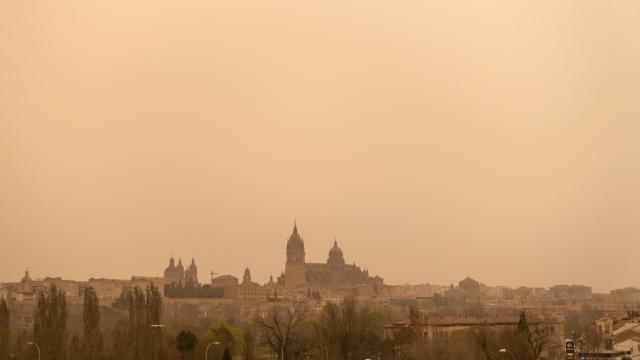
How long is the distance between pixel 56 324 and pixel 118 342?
3506 millimetres

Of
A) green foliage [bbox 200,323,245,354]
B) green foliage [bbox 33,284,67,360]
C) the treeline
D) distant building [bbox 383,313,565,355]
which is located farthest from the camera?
distant building [bbox 383,313,565,355]

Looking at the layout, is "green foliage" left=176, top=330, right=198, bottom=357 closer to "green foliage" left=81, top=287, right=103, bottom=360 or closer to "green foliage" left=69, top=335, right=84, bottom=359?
"green foliage" left=81, top=287, right=103, bottom=360

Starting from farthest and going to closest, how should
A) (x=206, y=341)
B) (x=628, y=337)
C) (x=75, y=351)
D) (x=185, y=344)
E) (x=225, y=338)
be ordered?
1. (x=225, y=338)
2. (x=628, y=337)
3. (x=206, y=341)
4. (x=185, y=344)
5. (x=75, y=351)

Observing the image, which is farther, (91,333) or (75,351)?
(91,333)

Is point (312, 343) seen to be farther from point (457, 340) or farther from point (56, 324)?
point (56, 324)

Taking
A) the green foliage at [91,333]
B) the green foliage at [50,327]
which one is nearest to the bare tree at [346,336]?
the green foliage at [91,333]

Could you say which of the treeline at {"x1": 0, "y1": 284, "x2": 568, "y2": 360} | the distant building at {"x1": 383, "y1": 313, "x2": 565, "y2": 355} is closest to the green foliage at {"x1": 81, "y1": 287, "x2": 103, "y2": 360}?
the treeline at {"x1": 0, "y1": 284, "x2": 568, "y2": 360}

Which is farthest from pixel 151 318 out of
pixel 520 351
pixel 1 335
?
pixel 520 351

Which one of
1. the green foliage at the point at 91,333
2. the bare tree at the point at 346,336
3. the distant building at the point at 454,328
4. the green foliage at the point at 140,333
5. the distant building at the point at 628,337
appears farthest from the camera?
the distant building at the point at 454,328

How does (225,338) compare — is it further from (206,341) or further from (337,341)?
(337,341)

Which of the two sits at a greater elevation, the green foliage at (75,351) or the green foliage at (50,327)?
the green foliage at (50,327)

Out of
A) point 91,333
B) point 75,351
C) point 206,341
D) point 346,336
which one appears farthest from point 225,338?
point 75,351

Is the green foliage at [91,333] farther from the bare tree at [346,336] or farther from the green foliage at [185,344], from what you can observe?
the bare tree at [346,336]

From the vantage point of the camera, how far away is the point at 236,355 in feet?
240
